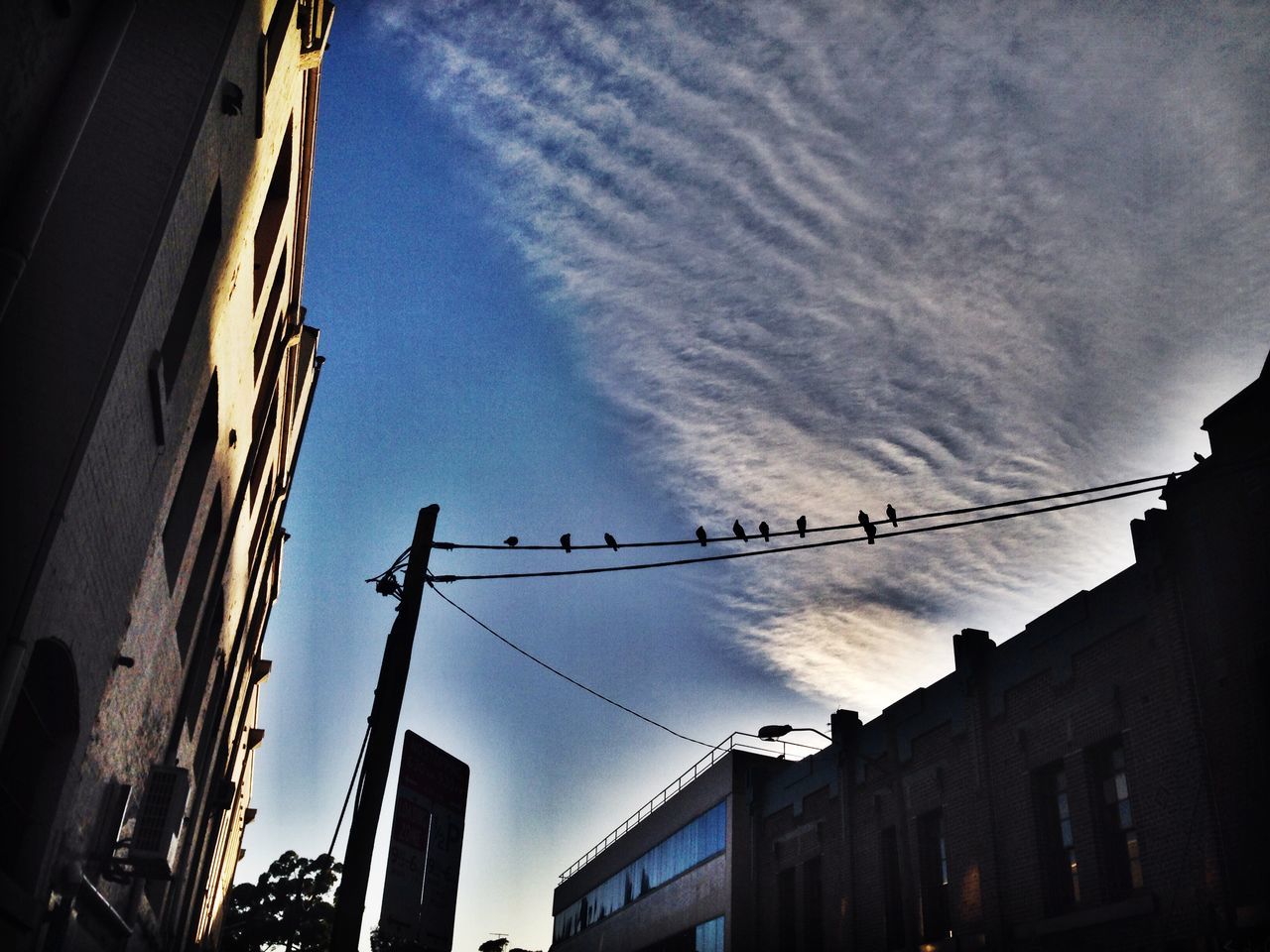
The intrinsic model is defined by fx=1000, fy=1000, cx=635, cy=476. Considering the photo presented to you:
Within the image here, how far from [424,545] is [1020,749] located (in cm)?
1194

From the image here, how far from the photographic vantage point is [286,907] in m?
64.0

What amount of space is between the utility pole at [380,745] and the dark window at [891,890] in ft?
48.3

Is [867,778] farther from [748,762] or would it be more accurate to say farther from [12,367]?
[12,367]

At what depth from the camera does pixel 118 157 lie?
23.9 ft

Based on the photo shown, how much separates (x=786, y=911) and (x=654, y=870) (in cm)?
1174

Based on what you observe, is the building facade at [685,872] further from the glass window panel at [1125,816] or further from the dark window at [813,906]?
the glass window panel at [1125,816]

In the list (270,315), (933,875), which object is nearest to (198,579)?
(270,315)

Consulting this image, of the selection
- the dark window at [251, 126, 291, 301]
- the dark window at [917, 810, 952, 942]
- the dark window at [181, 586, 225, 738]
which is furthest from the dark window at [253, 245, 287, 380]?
the dark window at [917, 810, 952, 942]

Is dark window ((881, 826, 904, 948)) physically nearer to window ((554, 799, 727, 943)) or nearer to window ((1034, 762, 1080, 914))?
window ((1034, 762, 1080, 914))

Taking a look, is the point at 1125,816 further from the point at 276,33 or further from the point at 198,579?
the point at 276,33

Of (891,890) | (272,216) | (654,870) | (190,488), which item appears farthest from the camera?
(654,870)

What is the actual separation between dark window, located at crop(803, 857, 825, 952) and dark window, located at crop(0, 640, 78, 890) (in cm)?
2006

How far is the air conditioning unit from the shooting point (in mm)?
9594

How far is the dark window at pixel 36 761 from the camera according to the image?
7.14m
